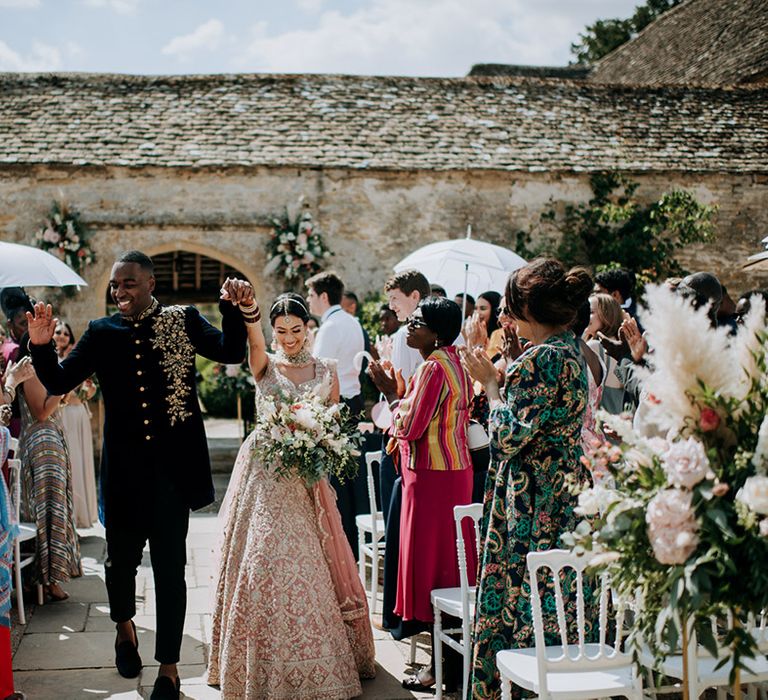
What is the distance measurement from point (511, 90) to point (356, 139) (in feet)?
11.6

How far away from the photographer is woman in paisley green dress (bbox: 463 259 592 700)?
3668 millimetres

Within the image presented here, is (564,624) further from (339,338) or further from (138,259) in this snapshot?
A: (339,338)

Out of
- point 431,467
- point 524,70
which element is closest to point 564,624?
point 431,467

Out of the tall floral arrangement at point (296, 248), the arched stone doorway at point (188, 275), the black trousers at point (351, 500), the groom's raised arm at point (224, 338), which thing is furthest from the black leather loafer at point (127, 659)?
the arched stone doorway at point (188, 275)

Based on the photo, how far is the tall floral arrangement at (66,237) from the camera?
1326 cm

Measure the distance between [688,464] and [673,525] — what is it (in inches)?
6.8

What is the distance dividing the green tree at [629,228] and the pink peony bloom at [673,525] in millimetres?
11760

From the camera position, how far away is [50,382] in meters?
4.67

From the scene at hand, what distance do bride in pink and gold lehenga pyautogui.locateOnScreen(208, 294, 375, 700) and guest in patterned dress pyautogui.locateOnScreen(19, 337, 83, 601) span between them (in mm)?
2089

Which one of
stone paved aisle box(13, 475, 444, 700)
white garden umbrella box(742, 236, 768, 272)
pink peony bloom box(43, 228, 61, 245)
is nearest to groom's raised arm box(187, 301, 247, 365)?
stone paved aisle box(13, 475, 444, 700)

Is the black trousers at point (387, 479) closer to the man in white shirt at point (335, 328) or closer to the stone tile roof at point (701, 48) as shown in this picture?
the man in white shirt at point (335, 328)

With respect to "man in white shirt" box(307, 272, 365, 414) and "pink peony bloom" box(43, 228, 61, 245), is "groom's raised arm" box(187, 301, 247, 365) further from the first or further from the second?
"pink peony bloom" box(43, 228, 61, 245)

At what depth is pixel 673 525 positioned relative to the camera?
248cm

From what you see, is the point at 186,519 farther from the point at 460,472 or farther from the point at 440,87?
the point at 440,87
